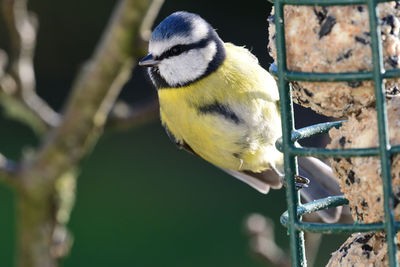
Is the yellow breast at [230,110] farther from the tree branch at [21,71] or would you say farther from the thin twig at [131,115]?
the tree branch at [21,71]

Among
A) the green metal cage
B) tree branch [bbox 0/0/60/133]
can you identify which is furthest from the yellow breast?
the green metal cage

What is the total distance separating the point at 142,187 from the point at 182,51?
13.0 feet

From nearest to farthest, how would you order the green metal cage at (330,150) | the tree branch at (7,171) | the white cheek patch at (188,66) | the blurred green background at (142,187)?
the green metal cage at (330,150)
the white cheek patch at (188,66)
the tree branch at (7,171)
the blurred green background at (142,187)

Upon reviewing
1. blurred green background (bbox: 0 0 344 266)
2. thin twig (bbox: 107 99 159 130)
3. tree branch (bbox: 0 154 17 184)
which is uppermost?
thin twig (bbox: 107 99 159 130)

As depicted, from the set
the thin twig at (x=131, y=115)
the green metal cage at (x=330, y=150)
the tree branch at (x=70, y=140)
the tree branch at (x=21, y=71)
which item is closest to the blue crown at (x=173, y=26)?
the tree branch at (x=70, y=140)

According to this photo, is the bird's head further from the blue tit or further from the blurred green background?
the blurred green background

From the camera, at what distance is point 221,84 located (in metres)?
2.49

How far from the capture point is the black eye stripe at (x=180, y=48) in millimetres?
2453

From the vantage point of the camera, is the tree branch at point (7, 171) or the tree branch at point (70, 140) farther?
the tree branch at point (7, 171)

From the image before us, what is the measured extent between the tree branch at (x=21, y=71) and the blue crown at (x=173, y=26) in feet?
1.96

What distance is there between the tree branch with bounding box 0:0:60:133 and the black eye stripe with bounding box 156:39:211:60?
0.60 m

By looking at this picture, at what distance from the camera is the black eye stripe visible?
2.45 meters

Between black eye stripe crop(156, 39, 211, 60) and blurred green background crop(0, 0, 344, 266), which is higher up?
black eye stripe crop(156, 39, 211, 60)

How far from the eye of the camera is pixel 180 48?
250cm
